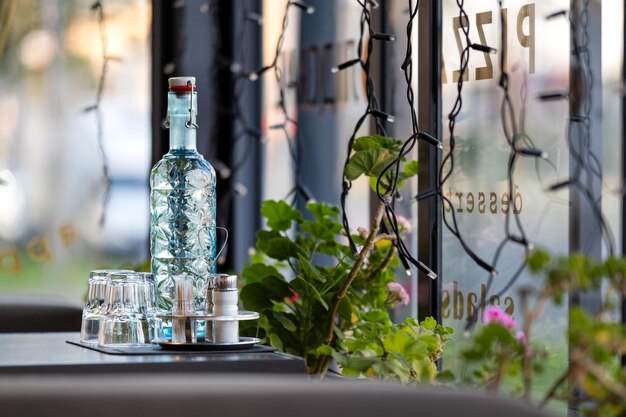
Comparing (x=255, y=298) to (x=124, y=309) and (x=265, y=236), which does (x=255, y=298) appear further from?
(x=124, y=309)

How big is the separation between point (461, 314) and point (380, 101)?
2.84 feet

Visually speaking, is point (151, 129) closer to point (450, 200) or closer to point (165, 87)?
point (165, 87)

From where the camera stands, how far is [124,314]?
5.99 feet

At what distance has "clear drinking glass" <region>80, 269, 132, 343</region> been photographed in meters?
1.87

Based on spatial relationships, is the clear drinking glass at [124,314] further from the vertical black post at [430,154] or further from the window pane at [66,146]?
the window pane at [66,146]

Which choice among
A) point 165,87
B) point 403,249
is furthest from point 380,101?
point 165,87

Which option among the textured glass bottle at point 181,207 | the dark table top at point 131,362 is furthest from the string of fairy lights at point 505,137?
the dark table top at point 131,362

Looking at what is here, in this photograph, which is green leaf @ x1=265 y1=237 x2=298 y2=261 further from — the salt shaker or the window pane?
the window pane

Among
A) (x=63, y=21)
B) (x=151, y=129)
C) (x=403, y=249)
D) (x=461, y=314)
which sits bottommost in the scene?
(x=461, y=314)

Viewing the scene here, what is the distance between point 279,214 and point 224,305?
1.98 feet

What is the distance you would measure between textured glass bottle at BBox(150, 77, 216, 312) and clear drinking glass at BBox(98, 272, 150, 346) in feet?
0.43

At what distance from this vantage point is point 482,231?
7.84ft

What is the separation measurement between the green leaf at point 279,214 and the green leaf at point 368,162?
0.88ft

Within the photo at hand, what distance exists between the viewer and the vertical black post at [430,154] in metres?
2.39
